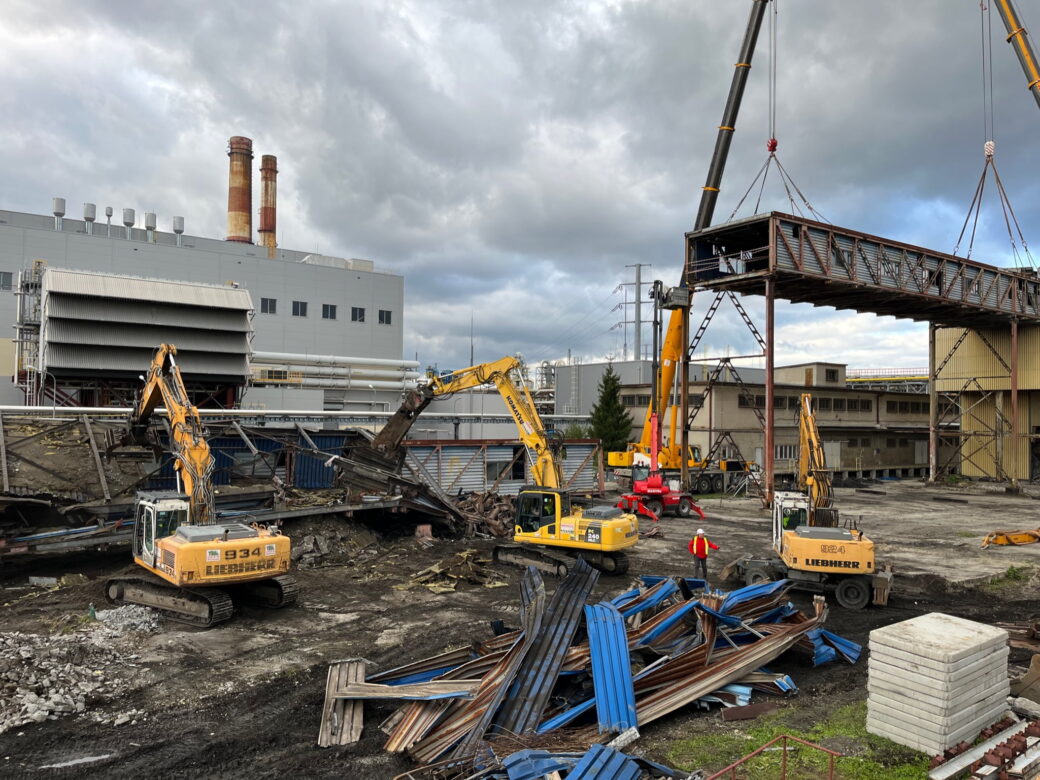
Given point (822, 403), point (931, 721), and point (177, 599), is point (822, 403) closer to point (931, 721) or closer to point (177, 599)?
point (931, 721)

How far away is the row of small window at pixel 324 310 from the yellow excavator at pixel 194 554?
3078cm

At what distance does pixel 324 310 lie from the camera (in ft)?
157

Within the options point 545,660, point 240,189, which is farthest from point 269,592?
point 240,189

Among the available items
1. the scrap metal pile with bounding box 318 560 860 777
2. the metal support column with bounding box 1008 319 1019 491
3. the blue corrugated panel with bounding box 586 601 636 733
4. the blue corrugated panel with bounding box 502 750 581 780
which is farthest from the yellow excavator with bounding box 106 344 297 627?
the metal support column with bounding box 1008 319 1019 491

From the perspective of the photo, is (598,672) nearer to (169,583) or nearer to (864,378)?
(169,583)

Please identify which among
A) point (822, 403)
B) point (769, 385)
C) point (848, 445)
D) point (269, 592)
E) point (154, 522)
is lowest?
point (269, 592)

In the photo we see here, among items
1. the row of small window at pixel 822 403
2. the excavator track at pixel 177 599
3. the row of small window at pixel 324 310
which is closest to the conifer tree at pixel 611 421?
the row of small window at pixel 822 403

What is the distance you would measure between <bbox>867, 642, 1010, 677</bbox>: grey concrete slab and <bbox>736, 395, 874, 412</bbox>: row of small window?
34340mm

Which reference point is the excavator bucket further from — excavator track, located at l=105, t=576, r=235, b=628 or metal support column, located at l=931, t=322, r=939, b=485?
excavator track, located at l=105, t=576, r=235, b=628

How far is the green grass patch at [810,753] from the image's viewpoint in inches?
281

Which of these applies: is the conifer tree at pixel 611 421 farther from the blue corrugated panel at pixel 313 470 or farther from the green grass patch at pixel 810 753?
the green grass patch at pixel 810 753

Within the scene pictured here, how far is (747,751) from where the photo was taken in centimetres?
785

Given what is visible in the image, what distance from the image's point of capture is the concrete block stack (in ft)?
24.5

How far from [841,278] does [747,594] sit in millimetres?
23123
